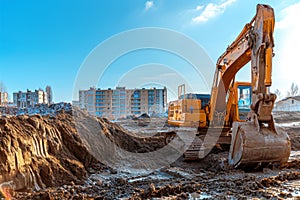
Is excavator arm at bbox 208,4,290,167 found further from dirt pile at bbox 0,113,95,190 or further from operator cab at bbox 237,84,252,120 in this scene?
dirt pile at bbox 0,113,95,190

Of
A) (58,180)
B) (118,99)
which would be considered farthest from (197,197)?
(118,99)

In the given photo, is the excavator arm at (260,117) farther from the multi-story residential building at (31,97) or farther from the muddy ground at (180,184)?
the multi-story residential building at (31,97)

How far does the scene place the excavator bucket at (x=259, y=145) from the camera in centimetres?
500

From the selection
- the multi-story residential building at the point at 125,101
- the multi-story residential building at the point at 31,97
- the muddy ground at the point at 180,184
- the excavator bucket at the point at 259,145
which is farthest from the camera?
the multi-story residential building at the point at 31,97

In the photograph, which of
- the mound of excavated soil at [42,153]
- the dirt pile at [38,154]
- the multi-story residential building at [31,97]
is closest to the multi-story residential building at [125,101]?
the multi-story residential building at [31,97]

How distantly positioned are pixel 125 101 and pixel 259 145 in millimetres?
47265

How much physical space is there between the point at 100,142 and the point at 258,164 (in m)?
4.50

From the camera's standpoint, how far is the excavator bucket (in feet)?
16.4

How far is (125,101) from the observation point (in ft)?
169

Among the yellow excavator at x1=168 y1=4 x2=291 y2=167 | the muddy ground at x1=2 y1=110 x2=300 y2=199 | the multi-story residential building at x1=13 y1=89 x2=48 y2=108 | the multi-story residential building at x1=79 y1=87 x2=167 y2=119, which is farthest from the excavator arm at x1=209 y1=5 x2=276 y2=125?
the multi-story residential building at x1=13 y1=89 x2=48 y2=108

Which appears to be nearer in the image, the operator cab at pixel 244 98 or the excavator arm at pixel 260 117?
the excavator arm at pixel 260 117

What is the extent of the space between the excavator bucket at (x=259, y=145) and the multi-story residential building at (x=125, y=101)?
4171cm

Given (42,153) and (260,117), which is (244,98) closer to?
(260,117)

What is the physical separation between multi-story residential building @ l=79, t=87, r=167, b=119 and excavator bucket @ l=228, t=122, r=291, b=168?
4171 centimetres
